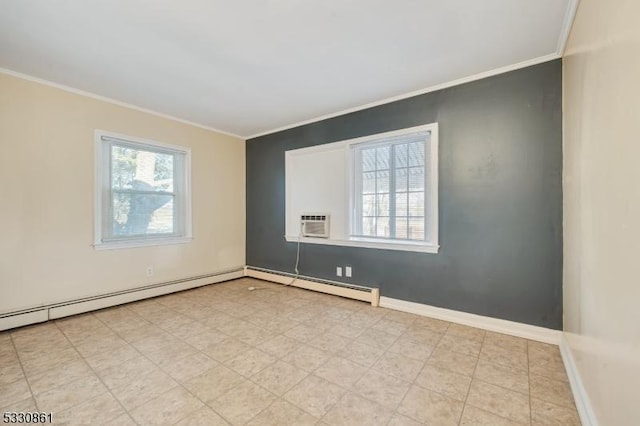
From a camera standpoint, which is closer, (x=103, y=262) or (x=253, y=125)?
(x=103, y=262)

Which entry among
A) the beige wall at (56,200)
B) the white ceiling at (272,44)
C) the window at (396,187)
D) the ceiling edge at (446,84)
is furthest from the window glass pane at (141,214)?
the window at (396,187)

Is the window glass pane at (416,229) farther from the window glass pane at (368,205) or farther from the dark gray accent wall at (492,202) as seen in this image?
the window glass pane at (368,205)

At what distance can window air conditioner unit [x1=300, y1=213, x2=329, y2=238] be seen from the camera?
12.5 ft

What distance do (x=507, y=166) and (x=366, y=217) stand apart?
1596 millimetres

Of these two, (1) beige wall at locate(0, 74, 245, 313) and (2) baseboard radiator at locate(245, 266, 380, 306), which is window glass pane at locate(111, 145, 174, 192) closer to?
(1) beige wall at locate(0, 74, 245, 313)

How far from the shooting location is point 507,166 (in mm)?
2508

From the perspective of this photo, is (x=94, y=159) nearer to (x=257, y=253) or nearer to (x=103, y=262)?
(x=103, y=262)

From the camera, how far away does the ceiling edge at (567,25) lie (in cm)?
175

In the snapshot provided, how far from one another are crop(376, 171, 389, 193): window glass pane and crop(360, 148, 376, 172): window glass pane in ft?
0.44

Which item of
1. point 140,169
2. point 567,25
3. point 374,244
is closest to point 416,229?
point 374,244

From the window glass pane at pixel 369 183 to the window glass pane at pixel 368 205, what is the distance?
65 mm

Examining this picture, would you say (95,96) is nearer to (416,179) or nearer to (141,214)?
(141,214)

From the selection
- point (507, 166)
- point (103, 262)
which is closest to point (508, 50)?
point (507, 166)

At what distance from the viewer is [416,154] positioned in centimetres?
311
